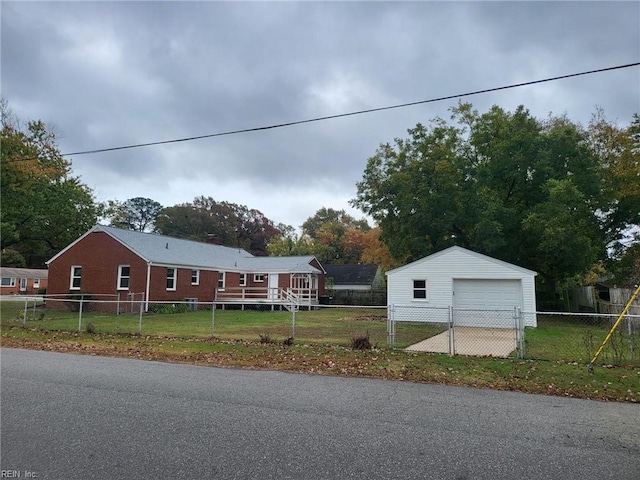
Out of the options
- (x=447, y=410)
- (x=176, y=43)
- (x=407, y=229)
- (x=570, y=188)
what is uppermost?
(x=176, y=43)

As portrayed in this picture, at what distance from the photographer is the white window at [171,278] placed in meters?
26.1

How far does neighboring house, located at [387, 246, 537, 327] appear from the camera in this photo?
61.5ft

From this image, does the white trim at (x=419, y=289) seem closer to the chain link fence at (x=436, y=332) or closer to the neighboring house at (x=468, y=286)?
the neighboring house at (x=468, y=286)

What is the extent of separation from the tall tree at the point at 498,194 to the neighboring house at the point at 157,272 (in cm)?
968

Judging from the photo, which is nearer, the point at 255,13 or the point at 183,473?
the point at 183,473

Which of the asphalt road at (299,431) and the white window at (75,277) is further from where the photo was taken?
the white window at (75,277)

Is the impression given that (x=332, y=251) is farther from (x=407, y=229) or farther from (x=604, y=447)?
(x=604, y=447)

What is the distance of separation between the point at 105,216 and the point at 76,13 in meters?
29.2

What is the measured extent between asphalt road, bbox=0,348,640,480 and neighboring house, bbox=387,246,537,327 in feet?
42.4

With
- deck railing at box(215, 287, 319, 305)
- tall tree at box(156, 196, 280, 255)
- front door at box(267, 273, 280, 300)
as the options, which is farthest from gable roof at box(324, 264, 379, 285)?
tall tree at box(156, 196, 280, 255)

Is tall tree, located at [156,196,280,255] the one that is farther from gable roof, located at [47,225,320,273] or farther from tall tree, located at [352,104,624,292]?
tall tree, located at [352,104,624,292]

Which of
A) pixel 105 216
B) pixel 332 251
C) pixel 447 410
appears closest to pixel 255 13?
pixel 447 410

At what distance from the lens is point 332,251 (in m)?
57.8

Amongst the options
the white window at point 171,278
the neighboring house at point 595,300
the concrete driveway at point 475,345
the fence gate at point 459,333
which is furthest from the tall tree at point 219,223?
the concrete driveway at point 475,345
